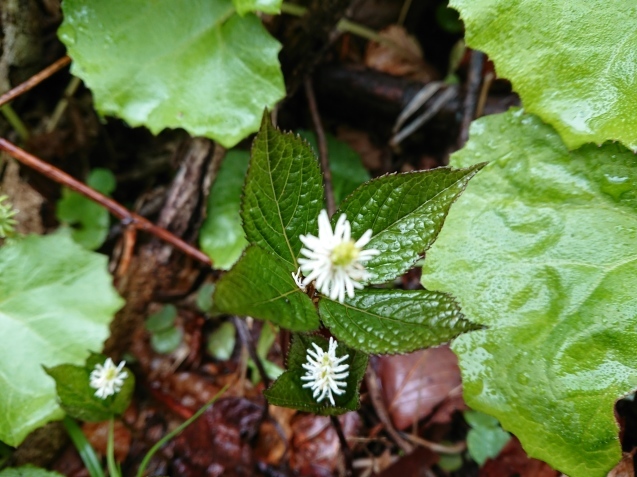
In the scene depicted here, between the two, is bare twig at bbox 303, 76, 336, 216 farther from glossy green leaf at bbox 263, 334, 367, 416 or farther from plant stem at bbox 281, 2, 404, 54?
glossy green leaf at bbox 263, 334, 367, 416

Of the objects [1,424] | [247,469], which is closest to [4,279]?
[1,424]

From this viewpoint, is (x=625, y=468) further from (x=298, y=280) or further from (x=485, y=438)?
(x=298, y=280)


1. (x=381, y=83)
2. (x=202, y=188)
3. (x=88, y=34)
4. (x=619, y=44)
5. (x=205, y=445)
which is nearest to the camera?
(x=619, y=44)

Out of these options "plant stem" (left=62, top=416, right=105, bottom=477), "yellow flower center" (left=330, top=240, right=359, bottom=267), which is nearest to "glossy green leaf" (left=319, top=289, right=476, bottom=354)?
"yellow flower center" (left=330, top=240, right=359, bottom=267)

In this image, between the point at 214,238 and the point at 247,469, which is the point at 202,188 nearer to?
the point at 214,238

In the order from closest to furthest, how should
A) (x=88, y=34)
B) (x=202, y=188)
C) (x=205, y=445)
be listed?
(x=88, y=34) → (x=205, y=445) → (x=202, y=188)

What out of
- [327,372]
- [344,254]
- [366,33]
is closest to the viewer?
[344,254]

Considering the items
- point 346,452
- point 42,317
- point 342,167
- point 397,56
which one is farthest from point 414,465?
point 397,56
